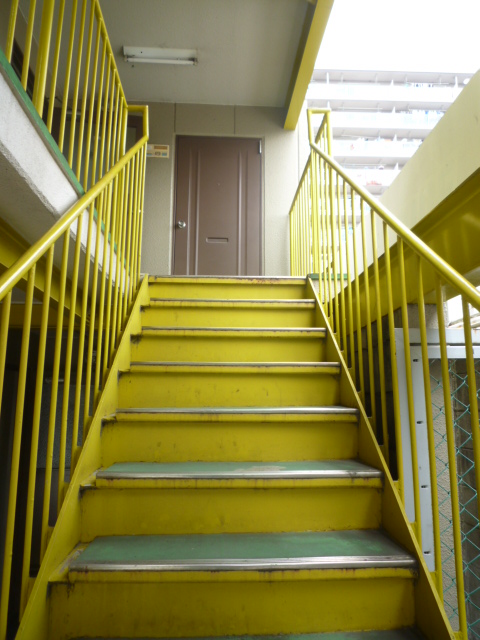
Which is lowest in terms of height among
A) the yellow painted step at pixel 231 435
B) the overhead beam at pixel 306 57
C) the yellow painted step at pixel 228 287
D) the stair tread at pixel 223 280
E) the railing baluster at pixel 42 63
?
the yellow painted step at pixel 231 435

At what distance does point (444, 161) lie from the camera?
174 centimetres

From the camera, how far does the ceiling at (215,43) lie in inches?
123

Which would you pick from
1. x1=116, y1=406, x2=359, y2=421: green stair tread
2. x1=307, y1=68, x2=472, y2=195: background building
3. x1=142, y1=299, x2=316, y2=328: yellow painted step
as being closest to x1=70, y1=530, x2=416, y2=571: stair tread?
x1=116, y1=406, x2=359, y2=421: green stair tread

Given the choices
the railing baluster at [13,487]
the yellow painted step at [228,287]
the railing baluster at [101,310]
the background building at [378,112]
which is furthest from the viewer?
the background building at [378,112]

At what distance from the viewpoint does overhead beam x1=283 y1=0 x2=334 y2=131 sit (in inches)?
114

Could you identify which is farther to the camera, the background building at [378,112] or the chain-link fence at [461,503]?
the background building at [378,112]

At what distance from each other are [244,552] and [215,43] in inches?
149

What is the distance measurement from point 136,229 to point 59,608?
5.74 feet

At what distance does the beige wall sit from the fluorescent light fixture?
1.82 feet

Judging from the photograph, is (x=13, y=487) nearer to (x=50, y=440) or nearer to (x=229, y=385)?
(x=50, y=440)

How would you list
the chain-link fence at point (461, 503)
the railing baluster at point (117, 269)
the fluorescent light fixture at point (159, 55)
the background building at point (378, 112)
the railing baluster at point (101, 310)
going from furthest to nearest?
the background building at point (378, 112) → the fluorescent light fixture at point (159, 55) → the chain-link fence at point (461, 503) → the railing baluster at point (117, 269) → the railing baluster at point (101, 310)

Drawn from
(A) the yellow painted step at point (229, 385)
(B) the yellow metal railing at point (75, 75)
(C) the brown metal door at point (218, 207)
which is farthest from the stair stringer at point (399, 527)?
(C) the brown metal door at point (218, 207)

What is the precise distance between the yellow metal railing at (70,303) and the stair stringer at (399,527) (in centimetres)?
99

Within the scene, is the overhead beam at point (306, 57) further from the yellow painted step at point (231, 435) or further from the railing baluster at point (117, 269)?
the yellow painted step at point (231, 435)
